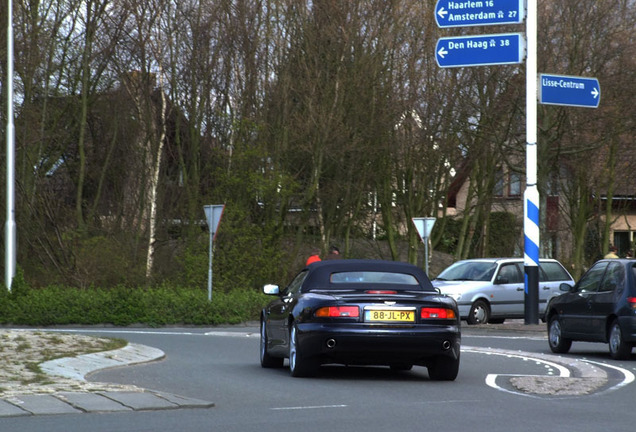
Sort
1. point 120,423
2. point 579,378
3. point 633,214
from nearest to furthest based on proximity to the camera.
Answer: point 120,423 < point 579,378 < point 633,214

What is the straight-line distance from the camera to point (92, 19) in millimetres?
40250

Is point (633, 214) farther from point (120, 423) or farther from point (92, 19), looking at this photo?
point (120, 423)

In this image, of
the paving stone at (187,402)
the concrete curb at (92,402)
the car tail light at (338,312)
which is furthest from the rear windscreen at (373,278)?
the paving stone at (187,402)

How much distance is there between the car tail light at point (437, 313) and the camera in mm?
13609

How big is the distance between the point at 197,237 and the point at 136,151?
16.9 ft

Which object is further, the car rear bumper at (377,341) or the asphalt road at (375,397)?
the car rear bumper at (377,341)

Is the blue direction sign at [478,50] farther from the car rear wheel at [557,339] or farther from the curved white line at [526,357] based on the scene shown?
the curved white line at [526,357]

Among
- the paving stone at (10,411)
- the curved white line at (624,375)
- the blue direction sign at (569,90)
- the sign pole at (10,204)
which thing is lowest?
the paving stone at (10,411)

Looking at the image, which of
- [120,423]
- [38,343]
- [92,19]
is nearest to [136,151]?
[92,19]

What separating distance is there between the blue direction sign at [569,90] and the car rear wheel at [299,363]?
12328mm

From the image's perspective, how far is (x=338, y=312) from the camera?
1359 cm

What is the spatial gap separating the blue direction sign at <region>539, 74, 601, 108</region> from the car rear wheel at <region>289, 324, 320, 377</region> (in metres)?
12.3

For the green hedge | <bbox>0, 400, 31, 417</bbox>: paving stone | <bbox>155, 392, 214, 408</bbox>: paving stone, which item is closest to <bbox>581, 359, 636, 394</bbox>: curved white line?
<bbox>155, 392, 214, 408</bbox>: paving stone

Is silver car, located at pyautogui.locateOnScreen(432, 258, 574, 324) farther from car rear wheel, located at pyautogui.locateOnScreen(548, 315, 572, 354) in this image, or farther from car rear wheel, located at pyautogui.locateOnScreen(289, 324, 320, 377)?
car rear wheel, located at pyautogui.locateOnScreen(289, 324, 320, 377)
